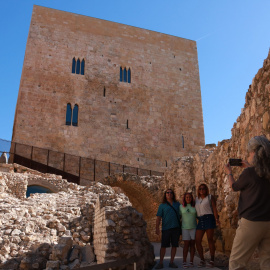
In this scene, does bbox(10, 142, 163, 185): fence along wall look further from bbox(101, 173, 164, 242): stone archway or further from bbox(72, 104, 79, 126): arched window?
bbox(101, 173, 164, 242): stone archway

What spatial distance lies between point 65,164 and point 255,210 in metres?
14.0

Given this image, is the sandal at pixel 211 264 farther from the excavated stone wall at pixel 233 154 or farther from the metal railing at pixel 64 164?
the metal railing at pixel 64 164

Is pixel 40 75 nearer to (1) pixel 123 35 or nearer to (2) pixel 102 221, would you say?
(1) pixel 123 35

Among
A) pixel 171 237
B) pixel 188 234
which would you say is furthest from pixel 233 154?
pixel 171 237

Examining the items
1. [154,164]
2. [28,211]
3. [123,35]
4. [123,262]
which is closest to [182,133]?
[154,164]

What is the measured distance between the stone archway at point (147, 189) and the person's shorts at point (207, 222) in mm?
6776

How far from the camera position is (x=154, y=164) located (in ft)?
58.1

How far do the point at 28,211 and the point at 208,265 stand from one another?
432 cm

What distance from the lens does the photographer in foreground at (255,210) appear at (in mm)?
2277

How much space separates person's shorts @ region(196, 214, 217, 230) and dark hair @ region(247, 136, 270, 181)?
2.22 meters

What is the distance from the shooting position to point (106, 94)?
18062 millimetres

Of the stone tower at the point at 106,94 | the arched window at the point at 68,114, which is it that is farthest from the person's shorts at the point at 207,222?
the arched window at the point at 68,114

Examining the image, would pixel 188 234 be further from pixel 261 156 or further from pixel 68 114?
pixel 68 114

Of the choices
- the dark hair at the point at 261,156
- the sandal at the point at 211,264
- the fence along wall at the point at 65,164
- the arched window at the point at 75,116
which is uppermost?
the arched window at the point at 75,116
